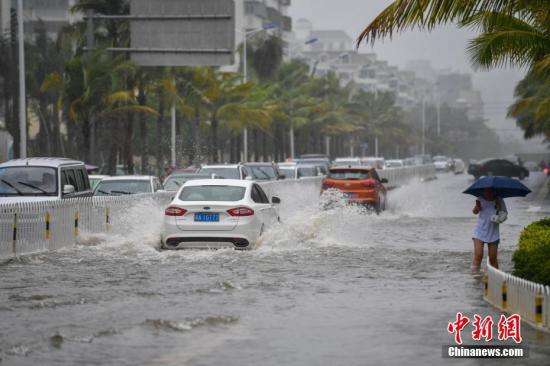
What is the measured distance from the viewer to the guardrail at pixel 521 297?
13.6 metres

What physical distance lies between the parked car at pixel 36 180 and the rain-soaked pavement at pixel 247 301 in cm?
137

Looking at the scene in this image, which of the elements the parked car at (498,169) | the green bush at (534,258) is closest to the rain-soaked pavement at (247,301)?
the green bush at (534,258)

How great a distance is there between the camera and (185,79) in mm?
62219

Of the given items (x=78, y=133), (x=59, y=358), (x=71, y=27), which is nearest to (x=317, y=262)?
(x=59, y=358)

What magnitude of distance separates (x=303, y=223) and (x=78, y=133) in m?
52.7

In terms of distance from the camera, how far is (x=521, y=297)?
14273 mm

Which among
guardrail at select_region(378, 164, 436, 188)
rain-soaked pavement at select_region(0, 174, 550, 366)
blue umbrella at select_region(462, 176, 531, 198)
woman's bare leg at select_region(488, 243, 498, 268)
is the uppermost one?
blue umbrella at select_region(462, 176, 531, 198)

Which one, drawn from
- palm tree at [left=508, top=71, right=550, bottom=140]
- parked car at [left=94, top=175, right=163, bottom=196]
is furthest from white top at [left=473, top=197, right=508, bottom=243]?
parked car at [left=94, top=175, right=163, bottom=196]

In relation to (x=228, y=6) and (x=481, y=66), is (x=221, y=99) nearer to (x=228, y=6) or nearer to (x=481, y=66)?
(x=228, y=6)

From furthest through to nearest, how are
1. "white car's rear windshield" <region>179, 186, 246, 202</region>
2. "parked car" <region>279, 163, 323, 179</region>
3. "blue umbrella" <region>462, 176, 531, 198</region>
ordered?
"parked car" <region>279, 163, 323, 179</region> → "white car's rear windshield" <region>179, 186, 246, 202</region> → "blue umbrella" <region>462, 176, 531, 198</region>

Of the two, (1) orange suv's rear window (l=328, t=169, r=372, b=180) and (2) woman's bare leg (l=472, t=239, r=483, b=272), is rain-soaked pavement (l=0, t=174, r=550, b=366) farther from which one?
(1) orange suv's rear window (l=328, t=169, r=372, b=180)

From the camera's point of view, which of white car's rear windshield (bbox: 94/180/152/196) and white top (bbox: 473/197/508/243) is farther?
white car's rear windshield (bbox: 94/180/152/196)

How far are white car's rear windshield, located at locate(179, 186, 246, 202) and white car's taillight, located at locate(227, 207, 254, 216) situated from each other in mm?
348

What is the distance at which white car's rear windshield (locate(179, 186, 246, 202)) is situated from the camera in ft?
76.1
